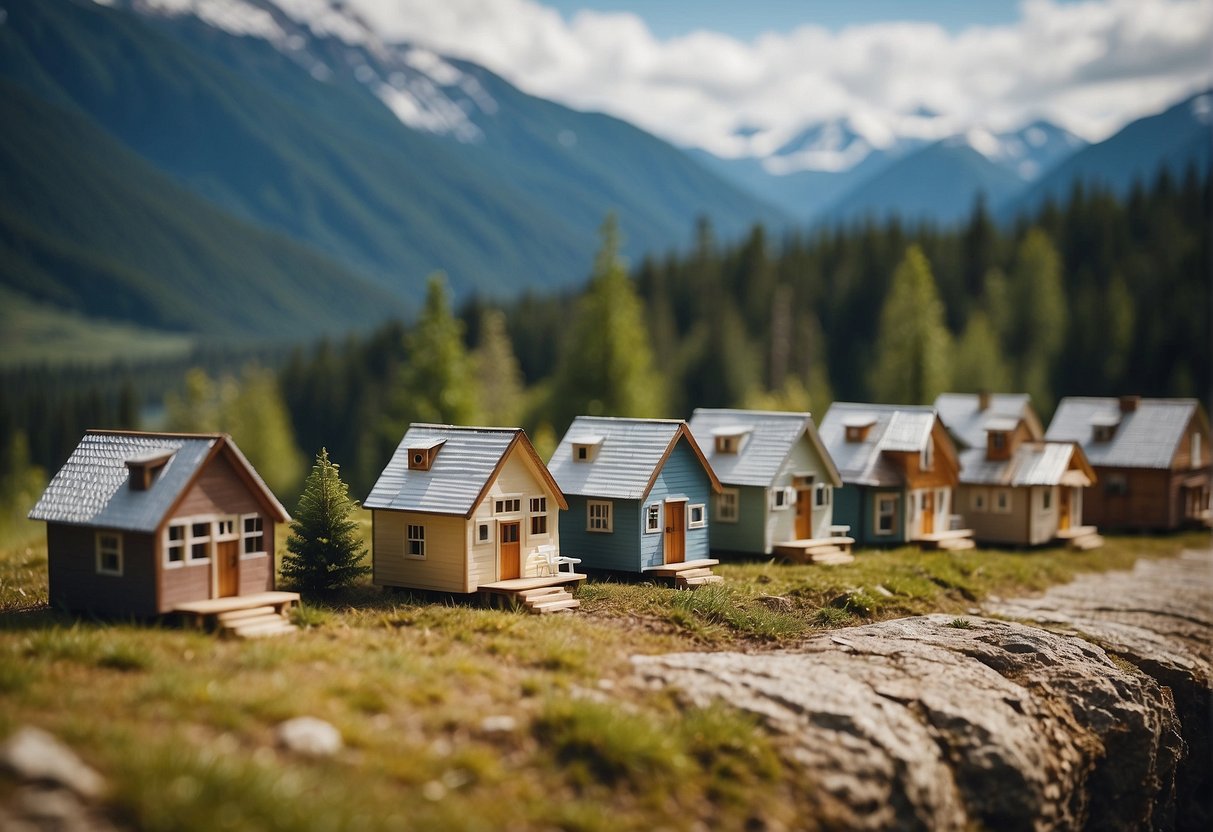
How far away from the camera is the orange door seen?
3938 cm

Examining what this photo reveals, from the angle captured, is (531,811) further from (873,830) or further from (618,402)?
(618,402)

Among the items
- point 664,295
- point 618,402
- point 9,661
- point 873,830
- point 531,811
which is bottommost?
point 873,830

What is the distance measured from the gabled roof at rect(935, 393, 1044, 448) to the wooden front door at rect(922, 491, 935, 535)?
19.1ft

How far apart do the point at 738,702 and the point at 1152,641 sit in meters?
17.7

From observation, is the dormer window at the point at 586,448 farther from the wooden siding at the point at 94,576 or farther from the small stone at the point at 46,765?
the small stone at the point at 46,765

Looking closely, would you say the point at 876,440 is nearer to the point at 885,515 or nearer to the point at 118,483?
the point at 885,515

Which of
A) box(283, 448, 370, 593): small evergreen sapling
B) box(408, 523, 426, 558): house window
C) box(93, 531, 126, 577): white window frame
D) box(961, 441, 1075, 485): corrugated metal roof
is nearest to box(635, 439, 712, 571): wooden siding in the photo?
box(408, 523, 426, 558): house window

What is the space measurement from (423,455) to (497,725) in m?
11.4

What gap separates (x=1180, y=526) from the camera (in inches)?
2215

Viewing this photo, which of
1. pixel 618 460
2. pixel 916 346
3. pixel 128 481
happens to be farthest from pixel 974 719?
pixel 916 346

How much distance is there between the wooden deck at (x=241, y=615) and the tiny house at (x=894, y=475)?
23.2 m

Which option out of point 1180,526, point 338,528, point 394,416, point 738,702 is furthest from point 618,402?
point 738,702

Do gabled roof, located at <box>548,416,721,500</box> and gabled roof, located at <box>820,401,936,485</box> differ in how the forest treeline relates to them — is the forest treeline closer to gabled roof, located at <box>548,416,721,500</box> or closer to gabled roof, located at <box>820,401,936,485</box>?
gabled roof, located at <box>820,401,936,485</box>

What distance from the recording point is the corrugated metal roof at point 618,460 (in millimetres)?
32438
